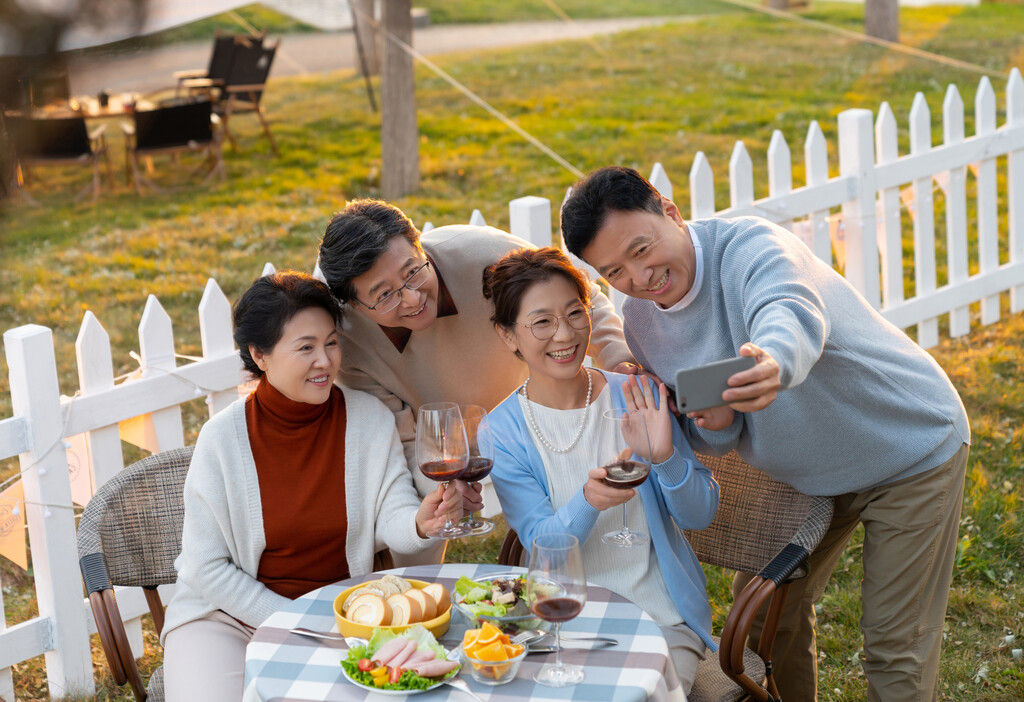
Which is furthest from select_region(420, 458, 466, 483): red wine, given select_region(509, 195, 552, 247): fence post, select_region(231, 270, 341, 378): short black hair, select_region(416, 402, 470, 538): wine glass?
select_region(509, 195, 552, 247): fence post

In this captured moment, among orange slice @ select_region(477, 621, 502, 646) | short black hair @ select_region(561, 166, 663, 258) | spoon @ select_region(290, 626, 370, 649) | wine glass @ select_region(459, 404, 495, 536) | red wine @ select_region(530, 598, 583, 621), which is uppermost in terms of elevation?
short black hair @ select_region(561, 166, 663, 258)

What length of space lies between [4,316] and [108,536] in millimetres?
4729

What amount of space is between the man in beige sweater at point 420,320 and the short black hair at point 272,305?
78 mm

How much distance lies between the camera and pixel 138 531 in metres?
2.92

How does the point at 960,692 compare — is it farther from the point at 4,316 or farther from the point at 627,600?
the point at 4,316

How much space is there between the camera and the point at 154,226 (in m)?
8.43

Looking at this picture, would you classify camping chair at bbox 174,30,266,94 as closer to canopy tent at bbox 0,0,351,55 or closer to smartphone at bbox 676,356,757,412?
smartphone at bbox 676,356,757,412

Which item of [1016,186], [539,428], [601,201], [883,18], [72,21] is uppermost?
[883,18]

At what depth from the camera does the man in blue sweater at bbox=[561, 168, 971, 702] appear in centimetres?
245

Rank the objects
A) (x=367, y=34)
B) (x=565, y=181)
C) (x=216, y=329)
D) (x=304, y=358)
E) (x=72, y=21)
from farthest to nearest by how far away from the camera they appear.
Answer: (x=367, y=34), (x=565, y=181), (x=216, y=329), (x=304, y=358), (x=72, y=21)

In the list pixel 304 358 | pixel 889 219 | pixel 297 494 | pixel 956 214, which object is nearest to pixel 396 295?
pixel 304 358

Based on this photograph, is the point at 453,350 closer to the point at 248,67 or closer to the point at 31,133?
the point at 31,133

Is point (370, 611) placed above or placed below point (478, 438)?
below

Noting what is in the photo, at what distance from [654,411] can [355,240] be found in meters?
0.92
